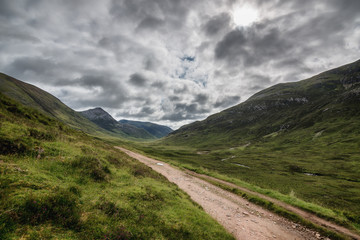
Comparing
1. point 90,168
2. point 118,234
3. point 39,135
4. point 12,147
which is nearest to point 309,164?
point 90,168

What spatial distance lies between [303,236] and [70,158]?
22575 millimetres

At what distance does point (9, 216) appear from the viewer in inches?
231

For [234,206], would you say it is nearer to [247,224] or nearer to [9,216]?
[247,224]

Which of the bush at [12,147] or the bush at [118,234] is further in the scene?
the bush at [12,147]

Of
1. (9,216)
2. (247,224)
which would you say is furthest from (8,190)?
(247,224)

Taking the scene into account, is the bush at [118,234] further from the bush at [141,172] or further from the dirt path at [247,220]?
the bush at [141,172]

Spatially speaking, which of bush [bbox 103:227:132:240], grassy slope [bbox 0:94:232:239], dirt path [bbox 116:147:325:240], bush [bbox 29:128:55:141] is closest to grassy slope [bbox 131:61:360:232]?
dirt path [bbox 116:147:325:240]

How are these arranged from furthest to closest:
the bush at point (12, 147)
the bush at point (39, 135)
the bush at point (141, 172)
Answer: the bush at point (141, 172) → the bush at point (39, 135) → the bush at point (12, 147)

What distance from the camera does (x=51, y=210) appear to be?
23.9 feet

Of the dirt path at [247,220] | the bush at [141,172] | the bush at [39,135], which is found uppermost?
the bush at [39,135]

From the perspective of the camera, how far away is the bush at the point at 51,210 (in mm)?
6398

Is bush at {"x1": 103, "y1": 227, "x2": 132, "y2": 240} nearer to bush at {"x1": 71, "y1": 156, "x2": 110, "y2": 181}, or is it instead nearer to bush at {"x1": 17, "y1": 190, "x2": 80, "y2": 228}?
bush at {"x1": 17, "y1": 190, "x2": 80, "y2": 228}

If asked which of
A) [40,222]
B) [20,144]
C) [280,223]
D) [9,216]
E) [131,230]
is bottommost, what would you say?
[280,223]

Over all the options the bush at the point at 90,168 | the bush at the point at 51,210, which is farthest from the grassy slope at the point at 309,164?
the bush at the point at 51,210
